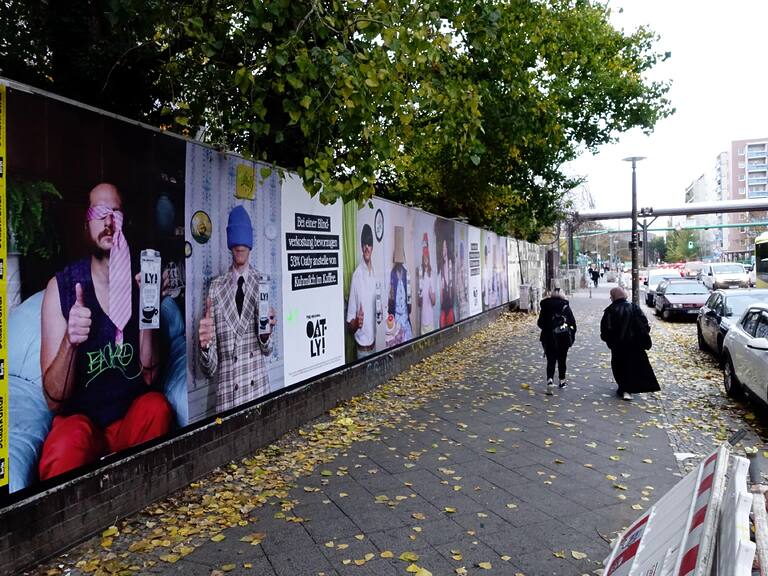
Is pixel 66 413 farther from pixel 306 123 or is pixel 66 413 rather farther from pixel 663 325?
pixel 663 325

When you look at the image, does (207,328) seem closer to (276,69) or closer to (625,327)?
(276,69)

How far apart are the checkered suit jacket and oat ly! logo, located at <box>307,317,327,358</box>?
104 centimetres

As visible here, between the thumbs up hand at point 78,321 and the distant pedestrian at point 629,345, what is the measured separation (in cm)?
711

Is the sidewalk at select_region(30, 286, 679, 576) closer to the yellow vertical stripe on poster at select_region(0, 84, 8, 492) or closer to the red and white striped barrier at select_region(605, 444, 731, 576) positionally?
the red and white striped barrier at select_region(605, 444, 731, 576)

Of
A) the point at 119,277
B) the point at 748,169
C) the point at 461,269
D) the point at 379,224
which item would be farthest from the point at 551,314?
the point at 748,169

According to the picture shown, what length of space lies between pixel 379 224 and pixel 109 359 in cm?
623

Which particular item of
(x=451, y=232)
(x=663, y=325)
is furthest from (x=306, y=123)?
(x=663, y=325)

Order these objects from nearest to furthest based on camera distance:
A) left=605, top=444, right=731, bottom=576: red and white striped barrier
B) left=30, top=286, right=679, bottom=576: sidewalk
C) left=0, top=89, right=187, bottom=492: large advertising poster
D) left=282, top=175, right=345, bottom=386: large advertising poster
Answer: left=605, top=444, right=731, bottom=576: red and white striped barrier, left=0, top=89, right=187, bottom=492: large advertising poster, left=30, top=286, right=679, bottom=576: sidewalk, left=282, top=175, right=345, bottom=386: large advertising poster

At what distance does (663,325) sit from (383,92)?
1848cm

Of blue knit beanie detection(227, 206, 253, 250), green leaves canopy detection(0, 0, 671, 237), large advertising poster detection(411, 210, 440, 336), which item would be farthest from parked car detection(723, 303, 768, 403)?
blue knit beanie detection(227, 206, 253, 250)

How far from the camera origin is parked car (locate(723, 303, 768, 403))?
699 centimetres

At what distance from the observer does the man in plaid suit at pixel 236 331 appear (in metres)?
5.75

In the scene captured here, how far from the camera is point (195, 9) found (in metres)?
5.30

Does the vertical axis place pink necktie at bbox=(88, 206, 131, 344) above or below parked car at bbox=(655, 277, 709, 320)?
above
